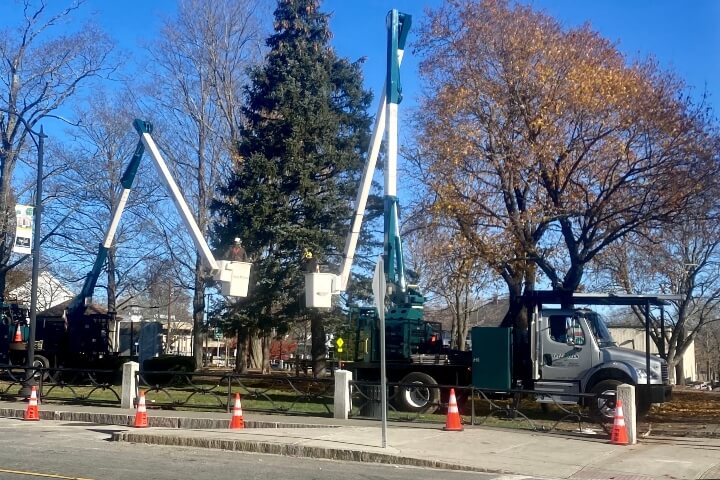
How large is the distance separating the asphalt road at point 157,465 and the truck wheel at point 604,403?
692 centimetres

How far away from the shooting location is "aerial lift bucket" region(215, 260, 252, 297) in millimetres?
22297

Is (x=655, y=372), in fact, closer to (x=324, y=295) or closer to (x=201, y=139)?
(x=324, y=295)

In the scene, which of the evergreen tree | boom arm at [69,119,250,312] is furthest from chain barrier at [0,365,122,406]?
the evergreen tree

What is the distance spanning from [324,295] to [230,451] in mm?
7792

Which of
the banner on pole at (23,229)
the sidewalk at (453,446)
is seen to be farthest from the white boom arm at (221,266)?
the sidewalk at (453,446)

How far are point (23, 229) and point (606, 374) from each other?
51.2 ft

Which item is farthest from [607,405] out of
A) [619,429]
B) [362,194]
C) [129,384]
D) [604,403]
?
[129,384]

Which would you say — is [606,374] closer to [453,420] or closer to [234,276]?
[453,420]

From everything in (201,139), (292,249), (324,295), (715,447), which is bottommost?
(715,447)

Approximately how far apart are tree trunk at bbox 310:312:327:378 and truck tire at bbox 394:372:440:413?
1025cm

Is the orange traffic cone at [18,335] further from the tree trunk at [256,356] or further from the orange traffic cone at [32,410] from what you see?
the tree trunk at [256,356]

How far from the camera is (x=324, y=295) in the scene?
21500 mm

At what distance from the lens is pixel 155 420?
18.1 m

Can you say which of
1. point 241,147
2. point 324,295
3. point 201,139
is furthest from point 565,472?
point 201,139
